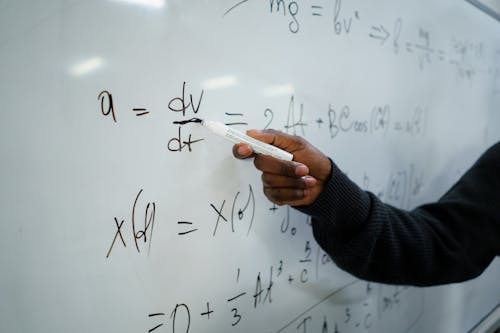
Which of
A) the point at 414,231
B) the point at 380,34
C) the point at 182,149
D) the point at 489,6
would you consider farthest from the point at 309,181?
the point at 489,6

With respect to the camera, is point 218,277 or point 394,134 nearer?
point 218,277

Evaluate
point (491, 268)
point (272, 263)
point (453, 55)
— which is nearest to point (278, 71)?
point (272, 263)

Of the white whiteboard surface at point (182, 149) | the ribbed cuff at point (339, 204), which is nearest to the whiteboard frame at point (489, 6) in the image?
the white whiteboard surface at point (182, 149)

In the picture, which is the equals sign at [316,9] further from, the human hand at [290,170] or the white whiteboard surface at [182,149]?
the human hand at [290,170]

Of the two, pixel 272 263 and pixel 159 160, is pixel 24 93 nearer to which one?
pixel 159 160

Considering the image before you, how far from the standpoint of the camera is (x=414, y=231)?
53cm

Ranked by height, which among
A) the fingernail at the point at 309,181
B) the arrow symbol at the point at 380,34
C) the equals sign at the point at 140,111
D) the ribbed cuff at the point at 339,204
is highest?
the arrow symbol at the point at 380,34

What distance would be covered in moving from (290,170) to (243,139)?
7cm

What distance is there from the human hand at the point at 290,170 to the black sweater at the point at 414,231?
18 mm

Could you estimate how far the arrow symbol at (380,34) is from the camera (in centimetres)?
58

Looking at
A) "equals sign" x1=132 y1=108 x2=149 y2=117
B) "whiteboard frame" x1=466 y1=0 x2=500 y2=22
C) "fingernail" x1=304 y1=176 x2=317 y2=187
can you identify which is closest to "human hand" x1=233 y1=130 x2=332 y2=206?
"fingernail" x1=304 y1=176 x2=317 y2=187

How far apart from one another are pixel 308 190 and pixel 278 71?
18 cm

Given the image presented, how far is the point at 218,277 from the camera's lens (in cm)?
44

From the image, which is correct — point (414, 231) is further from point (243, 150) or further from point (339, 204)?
point (243, 150)
